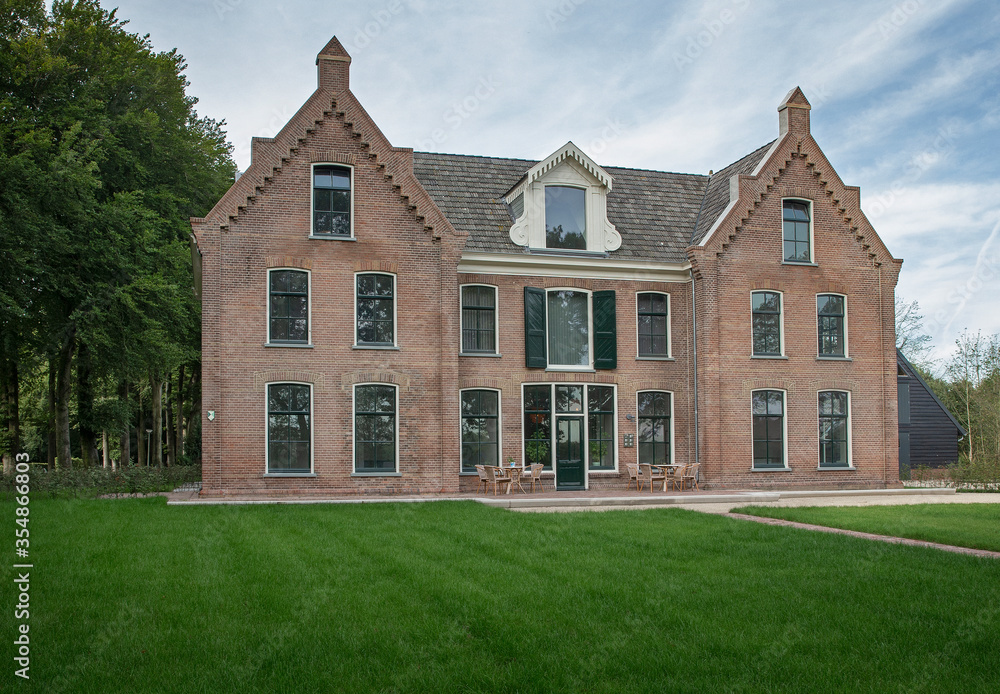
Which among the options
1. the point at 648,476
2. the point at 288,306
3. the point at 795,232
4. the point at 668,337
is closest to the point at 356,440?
the point at 288,306

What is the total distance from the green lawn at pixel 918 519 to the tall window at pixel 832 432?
492 centimetres

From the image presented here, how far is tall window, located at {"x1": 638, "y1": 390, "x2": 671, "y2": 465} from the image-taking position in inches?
885

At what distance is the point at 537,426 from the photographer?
853 inches

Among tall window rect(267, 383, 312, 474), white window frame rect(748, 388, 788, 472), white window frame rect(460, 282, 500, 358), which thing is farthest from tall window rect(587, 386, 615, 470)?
tall window rect(267, 383, 312, 474)

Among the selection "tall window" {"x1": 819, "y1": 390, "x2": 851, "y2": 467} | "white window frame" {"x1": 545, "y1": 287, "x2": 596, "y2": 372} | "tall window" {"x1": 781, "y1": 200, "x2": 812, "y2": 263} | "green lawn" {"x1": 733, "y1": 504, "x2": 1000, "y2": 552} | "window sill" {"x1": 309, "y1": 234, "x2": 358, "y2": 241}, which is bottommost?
"green lawn" {"x1": 733, "y1": 504, "x2": 1000, "y2": 552}

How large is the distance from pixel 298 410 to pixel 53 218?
10064mm

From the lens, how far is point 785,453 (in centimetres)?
2255

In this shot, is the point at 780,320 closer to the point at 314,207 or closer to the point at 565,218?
the point at 565,218

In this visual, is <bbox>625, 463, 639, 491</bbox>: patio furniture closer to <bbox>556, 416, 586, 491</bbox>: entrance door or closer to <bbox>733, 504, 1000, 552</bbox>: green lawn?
<bbox>556, 416, 586, 491</bbox>: entrance door

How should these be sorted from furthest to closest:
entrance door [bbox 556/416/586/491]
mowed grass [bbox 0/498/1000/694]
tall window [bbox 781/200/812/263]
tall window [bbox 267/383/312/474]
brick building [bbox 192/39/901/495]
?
tall window [bbox 781/200/812/263]
entrance door [bbox 556/416/586/491]
brick building [bbox 192/39/901/495]
tall window [bbox 267/383/312/474]
mowed grass [bbox 0/498/1000/694]

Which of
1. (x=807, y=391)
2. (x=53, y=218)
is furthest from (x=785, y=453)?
(x=53, y=218)

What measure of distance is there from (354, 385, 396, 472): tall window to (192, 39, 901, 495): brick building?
38 millimetres

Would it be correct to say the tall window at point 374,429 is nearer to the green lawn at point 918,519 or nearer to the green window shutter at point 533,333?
the green window shutter at point 533,333

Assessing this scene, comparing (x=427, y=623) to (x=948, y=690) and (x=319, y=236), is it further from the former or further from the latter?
(x=319, y=236)
